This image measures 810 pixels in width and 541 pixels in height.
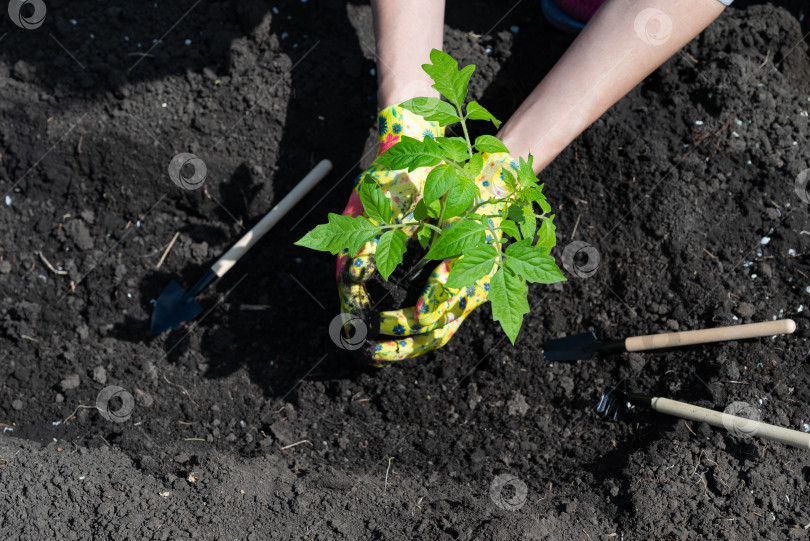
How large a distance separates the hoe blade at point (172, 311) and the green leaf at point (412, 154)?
1.19 metres

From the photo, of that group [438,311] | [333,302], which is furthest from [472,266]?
[333,302]

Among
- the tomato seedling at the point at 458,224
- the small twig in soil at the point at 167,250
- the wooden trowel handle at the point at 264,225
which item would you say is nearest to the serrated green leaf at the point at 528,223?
the tomato seedling at the point at 458,224

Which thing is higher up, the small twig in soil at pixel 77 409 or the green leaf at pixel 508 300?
the green leaf at pixel 508 300

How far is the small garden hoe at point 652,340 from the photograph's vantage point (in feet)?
6.41

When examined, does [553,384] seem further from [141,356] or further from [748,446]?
[141,356]

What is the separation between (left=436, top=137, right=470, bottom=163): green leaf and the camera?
1472 mm

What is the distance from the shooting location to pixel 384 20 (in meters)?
2.14

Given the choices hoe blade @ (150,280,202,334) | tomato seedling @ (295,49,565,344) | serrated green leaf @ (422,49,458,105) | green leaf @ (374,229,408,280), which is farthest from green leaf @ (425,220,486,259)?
hoe blade @ (150,280,202,334)

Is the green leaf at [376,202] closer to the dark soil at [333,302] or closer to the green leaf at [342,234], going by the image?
the green leaf at [342,234]

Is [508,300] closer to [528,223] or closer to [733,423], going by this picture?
[528,223]

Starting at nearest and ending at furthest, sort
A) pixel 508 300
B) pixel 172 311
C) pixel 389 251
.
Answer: pixel 508 300
pixel 389 251
pixel 172 311

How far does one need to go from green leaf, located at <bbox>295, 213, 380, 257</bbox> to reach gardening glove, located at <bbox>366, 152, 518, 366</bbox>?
37 cm

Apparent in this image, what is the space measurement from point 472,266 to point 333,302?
1078 mm

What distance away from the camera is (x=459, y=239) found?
4.57 feet
